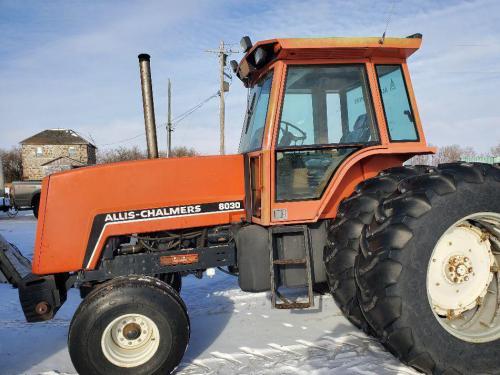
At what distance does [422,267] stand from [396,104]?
1.49m

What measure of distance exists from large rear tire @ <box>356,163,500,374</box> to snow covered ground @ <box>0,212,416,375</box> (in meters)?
A: 0.42

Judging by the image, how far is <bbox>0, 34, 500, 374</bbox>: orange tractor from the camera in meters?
2.73

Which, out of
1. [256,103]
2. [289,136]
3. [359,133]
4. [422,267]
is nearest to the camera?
[422,267]

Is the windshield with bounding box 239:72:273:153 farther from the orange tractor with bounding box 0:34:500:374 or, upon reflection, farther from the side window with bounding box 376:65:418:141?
the side window with bounding box 376:65:418:141

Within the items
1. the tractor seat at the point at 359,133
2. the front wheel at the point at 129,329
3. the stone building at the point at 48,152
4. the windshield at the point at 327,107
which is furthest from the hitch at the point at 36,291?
the stone building at the point at 48,152

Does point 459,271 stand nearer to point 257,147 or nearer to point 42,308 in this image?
point 257,147

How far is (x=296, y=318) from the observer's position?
4.09m

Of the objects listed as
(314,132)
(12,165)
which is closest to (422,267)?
(314,132)

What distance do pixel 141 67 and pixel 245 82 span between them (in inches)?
43.5

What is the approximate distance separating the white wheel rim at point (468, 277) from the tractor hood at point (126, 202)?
1640mm

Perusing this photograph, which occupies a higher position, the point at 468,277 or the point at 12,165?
the point at 12,165

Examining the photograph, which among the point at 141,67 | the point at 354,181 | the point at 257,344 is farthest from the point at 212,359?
the point at 141,67

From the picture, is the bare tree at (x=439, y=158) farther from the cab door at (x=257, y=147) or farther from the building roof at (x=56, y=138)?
the building roof at (x=56, y=138)

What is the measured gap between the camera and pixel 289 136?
132 inches
